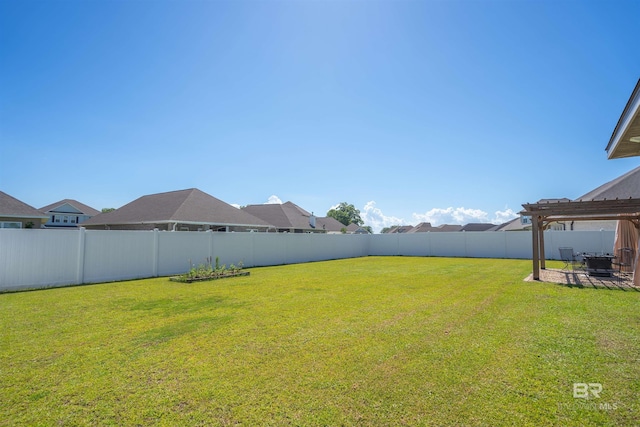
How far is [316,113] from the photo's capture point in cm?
1608

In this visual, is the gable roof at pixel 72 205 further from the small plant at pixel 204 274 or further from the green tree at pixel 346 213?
the green tree at pixel 346 213

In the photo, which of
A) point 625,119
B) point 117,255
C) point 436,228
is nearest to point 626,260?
point 625,119

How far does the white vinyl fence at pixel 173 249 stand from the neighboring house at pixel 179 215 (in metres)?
4.60

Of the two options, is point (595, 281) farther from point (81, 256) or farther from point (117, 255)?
point (81, 256)

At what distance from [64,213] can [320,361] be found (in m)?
44.2

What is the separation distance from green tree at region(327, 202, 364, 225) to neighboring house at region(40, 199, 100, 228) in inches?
2081

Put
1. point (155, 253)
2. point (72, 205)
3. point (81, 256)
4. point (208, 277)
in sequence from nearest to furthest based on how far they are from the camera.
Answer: point (81, 256) → point (208, 277) → point (155, 253) → point (72, 205)

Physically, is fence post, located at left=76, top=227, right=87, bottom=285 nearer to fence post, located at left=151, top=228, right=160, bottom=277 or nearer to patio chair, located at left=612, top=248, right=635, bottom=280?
fence post, located at left=151, top=228, right=160, bottom=277

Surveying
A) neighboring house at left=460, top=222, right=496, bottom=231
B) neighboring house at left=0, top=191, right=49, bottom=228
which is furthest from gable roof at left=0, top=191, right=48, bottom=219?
neighboring house at left=460, top=222, right=496, bottom=231

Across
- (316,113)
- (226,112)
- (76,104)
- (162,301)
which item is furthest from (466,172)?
(76,104)

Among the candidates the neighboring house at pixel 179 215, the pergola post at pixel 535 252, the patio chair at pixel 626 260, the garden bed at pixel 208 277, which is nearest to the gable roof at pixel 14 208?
the neighboring house at pixel 179 215

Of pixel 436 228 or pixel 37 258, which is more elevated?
pixel 436 228

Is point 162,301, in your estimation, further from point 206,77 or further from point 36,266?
point 206,77

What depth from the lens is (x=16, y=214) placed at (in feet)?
61.8
